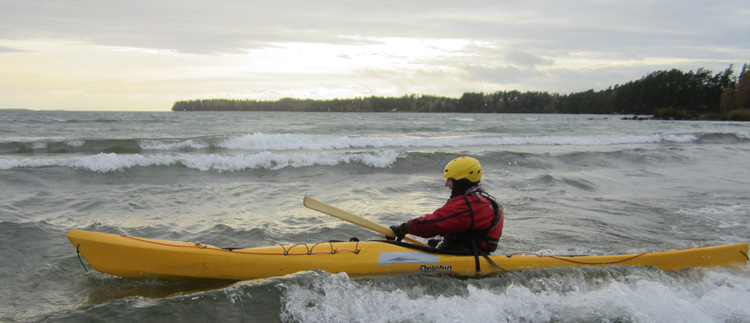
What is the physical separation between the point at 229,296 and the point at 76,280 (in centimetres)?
172

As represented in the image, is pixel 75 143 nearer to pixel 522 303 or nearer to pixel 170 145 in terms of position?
pixel 170 145

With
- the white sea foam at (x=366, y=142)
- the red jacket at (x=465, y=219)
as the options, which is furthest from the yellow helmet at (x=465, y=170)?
the white sea foam at (x=366, y=142)

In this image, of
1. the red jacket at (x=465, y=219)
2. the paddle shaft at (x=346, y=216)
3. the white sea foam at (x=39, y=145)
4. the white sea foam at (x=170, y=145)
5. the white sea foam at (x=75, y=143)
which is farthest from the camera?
the white sea foam at (x=170, y=145)

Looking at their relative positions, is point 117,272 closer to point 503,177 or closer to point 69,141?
point 503,177

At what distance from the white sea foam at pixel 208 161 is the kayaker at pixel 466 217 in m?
8.03

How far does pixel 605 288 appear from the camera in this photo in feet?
13.0

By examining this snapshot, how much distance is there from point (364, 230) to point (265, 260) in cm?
247

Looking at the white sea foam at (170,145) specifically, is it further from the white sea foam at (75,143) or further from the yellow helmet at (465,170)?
the yellow helmet at (465,170)

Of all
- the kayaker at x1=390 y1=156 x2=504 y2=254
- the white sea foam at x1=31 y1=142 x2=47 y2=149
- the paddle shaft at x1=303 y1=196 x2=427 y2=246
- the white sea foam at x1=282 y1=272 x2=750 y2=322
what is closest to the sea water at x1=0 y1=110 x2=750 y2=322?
the white sea foam at x1=282 y1=272 x2=750 y2=322

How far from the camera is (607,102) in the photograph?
7962 cm

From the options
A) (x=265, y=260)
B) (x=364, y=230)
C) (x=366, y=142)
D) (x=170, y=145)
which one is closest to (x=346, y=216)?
(x=265, y=260)

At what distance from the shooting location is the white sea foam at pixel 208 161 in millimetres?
10500

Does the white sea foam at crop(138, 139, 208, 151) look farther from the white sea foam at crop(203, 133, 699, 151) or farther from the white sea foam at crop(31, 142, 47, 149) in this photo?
the white sea foam at crop(31, 142, 47, 149)

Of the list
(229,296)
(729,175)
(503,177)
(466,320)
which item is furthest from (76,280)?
(729,175)
